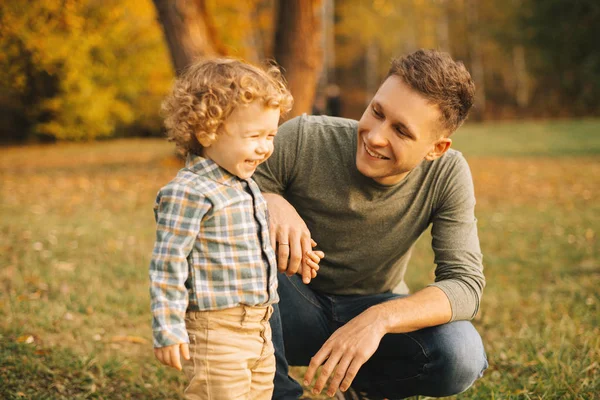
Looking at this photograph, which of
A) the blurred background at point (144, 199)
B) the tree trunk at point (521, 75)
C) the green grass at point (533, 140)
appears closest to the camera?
the blurred background at point (144, 199)

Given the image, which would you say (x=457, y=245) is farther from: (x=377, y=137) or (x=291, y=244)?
(x=291, y=244)

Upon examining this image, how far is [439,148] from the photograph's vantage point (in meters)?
2.57

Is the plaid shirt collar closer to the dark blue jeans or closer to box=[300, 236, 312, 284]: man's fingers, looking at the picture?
box=[300, 236, 312, 284]: man's fingers

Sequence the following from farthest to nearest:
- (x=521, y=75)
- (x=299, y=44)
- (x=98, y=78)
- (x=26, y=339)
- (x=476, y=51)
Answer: (x=476, y=51)
(x=521, y=75)
(x=98, y=78)
(x=299, y=44)
(x=26, y=339)

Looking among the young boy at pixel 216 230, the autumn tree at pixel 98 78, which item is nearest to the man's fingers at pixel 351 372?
the young boy at pixel 216 230

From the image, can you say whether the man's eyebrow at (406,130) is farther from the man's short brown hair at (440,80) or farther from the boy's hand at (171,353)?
the boy's hand at (171,353)

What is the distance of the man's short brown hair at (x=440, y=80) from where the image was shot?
7.92 feet

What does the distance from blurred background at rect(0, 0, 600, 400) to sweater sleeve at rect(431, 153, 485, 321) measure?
0.67 meters

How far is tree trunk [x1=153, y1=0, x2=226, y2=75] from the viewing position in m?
9.30

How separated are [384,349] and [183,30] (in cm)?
796

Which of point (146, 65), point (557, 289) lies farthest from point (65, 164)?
point (557, 289)

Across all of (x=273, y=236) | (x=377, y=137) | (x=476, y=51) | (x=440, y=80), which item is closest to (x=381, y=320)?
(x=273, y=236)

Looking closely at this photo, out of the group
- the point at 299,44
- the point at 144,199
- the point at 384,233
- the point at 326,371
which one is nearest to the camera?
the point at 326,371

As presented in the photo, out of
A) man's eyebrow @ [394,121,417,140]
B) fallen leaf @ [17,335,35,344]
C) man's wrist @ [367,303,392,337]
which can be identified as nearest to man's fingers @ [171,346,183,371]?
man's wrist @ [367,303,392,337]
